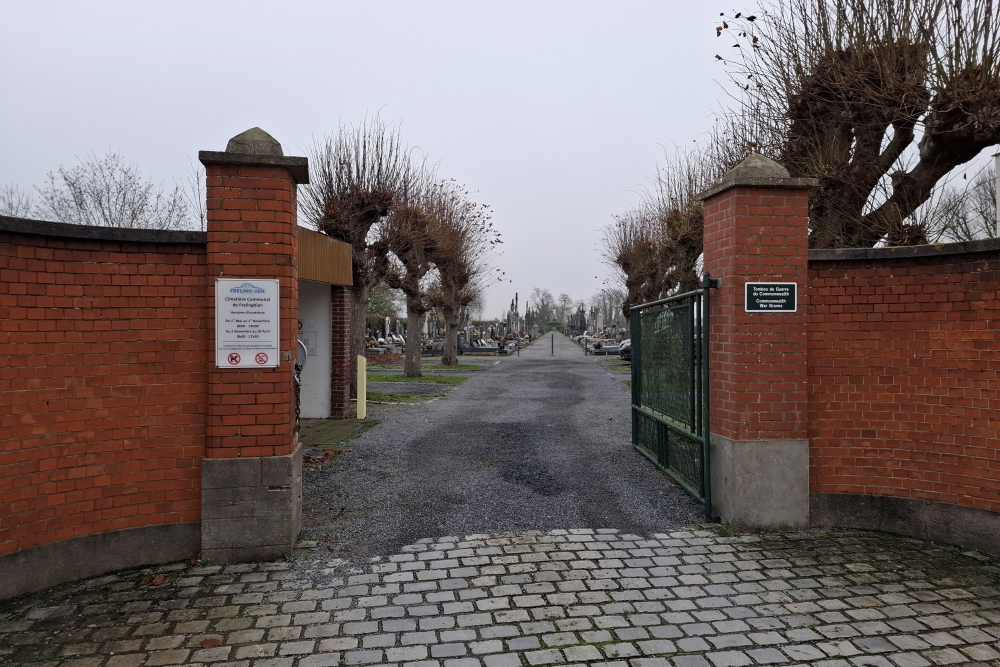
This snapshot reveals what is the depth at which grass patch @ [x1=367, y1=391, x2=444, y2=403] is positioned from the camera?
14.4 m

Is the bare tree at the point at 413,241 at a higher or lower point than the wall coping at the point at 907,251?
higher

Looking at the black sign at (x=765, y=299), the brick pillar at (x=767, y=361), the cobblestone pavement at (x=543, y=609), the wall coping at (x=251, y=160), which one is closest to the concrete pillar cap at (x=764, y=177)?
the brick pillar at (x=767, y=361)

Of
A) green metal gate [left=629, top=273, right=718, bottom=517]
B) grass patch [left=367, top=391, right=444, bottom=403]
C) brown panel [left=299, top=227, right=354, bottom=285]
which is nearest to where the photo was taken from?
green metal gate [left=629, top=273, right=718, bottom=517]

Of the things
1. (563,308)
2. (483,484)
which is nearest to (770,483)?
(483,484)

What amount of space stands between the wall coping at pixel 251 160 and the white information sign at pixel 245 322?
87cm

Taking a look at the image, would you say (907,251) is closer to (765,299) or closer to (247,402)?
(765,299)

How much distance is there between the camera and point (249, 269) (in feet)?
14.8

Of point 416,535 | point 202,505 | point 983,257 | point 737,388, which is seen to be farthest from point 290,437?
point 983,257

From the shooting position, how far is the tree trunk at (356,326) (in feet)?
40.8

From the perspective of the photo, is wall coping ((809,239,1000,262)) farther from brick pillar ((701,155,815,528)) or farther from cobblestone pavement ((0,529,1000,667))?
cobblestone pavement ((0,529,1000,667))

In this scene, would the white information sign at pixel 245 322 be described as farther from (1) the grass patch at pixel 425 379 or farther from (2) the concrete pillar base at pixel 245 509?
(1) the grass patch at pixel 425 379

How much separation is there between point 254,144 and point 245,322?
134 cm

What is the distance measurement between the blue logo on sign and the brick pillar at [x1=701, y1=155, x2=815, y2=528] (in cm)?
379

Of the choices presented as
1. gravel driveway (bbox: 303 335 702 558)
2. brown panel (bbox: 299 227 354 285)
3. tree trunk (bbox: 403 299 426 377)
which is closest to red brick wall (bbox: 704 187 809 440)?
gravel driveway (bbox: 303 335 702 558)
